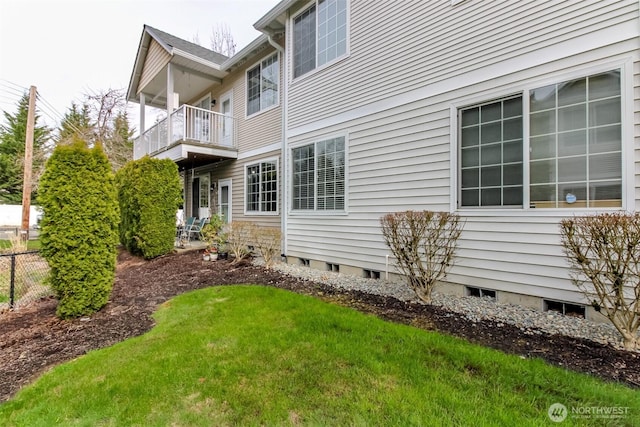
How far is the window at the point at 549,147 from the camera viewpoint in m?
3.50

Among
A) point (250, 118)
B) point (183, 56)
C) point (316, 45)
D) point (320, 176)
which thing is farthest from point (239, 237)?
point (183, 56)

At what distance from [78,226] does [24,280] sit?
370 cm

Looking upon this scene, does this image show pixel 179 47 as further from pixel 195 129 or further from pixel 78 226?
pixel 78 226

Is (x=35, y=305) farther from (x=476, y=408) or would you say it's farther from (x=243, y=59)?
(x=243, y=59)

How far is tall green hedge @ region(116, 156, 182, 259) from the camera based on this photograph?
8.86m

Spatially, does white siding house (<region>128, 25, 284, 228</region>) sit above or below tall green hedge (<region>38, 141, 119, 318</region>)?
above

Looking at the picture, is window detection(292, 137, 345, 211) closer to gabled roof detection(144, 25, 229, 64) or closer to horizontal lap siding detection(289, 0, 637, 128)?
horizontal lap siding detection(289, 0, 637, 128)

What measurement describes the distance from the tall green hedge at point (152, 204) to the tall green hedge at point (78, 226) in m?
4.47

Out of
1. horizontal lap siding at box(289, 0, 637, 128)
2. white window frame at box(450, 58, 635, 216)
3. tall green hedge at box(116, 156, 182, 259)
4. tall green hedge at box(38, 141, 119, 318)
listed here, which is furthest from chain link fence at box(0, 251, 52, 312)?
white window frame at box(450, 58, 635, 216)

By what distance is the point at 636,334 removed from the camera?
3.00 m

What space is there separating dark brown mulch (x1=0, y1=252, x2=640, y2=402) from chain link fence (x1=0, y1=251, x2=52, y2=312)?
582 millimetres

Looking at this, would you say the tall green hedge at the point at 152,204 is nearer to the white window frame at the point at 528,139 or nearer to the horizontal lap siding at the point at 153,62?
the horizontal lap siding at the point at 153,62

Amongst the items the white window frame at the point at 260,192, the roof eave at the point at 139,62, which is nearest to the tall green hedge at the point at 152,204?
the white window frame at the point at 260,192

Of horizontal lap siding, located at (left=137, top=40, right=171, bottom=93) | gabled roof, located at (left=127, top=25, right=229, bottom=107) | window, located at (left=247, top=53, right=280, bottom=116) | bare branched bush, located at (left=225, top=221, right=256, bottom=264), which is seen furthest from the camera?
horizontal lap siding, located at (left=137, top=40, right=171, bottom=93)
